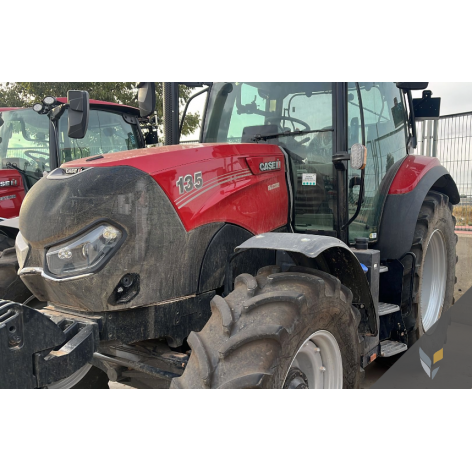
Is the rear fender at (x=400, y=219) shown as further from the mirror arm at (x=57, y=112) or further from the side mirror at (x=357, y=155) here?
the mirror arm at (x=57, y=112)

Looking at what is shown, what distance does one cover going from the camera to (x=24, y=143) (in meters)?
6.23

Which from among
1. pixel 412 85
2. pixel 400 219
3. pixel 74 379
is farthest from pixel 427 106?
pixel 74 379

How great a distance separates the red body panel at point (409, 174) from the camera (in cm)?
379

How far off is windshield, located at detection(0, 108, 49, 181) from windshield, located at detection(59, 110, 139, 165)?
→ 42cm

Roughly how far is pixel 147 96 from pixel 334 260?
159 centimetres

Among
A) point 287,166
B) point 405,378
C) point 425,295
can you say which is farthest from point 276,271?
point 425,295

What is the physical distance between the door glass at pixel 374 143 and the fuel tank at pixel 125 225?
1.07 meters

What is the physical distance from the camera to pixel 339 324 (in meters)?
2.65

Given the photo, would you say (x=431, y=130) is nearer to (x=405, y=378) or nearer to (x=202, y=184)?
(x=405, y=378)

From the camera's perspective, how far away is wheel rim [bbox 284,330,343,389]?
257cm

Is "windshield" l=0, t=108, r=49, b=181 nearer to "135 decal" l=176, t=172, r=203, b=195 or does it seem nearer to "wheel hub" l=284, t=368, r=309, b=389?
"135 decal" l=176, t=172, r=203, b=195

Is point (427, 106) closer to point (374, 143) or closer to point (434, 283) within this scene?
point (374, 143)

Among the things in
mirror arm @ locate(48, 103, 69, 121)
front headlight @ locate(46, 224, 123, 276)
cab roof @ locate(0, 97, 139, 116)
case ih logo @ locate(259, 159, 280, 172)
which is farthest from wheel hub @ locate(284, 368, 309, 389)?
cab roof @ locate(0, 97, 139, 116)

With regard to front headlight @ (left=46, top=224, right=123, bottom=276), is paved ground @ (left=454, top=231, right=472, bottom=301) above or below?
below
